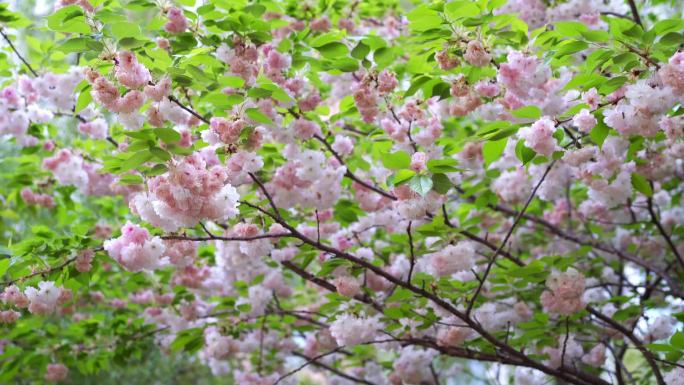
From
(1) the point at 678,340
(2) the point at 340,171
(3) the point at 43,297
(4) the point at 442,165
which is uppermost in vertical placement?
(4) the point at 442,165

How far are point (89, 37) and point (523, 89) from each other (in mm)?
1516

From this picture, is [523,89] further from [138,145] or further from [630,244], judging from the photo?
[630,244]

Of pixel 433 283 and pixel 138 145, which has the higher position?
pixel 138 145

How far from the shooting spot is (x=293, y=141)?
2732 millimetres

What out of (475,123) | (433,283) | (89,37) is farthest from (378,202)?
(89,37)

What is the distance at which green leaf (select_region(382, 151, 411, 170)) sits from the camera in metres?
2.01

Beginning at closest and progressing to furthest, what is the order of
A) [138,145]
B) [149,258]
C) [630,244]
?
[138,145]
[149,258]
[630,244]

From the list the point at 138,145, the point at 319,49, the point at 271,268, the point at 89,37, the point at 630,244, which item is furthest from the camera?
the point at 630,244

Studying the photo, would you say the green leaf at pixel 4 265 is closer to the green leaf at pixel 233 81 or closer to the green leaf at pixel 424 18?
the green leaf at pixel 233 81

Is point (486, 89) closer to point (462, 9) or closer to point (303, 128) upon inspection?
point (462, 9)

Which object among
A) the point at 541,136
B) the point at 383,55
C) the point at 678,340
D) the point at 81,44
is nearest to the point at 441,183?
the point at 541,136

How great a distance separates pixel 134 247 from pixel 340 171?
93 centimetres

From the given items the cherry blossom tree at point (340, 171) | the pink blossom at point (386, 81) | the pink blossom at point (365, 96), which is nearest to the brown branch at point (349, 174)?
the cherry blossom tree at point (340, 171)

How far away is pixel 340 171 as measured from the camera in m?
2.75
